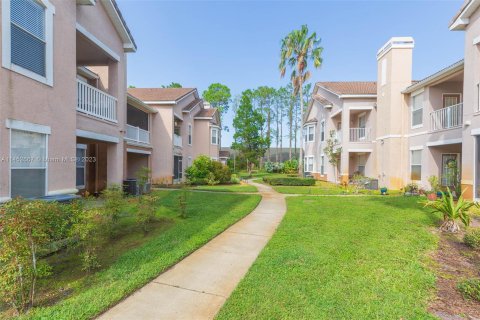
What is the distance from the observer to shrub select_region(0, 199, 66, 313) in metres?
3.16

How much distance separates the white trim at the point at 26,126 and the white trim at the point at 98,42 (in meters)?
4.08

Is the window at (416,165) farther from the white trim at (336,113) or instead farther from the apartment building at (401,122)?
the white trim at (336,113)

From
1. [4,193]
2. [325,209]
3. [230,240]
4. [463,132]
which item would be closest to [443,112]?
[463,132]

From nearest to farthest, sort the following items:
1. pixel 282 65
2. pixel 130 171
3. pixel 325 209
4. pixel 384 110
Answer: pixel 325 209
pixel 384 110
pixel 130 171
pixel 282 65

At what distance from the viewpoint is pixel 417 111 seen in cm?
1548

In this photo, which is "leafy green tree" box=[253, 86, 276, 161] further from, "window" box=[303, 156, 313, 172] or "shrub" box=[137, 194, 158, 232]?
"shrub" box=[137, 194, 158, 232]

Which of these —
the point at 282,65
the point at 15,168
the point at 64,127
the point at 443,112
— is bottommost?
the point at 15,168

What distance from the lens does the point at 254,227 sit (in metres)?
7.34

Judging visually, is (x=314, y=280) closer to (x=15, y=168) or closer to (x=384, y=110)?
Result: (x=15, y=168)

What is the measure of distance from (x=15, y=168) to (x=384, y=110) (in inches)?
774

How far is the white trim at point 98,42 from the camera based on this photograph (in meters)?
8.59

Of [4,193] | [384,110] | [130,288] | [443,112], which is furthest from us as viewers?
[384,110]

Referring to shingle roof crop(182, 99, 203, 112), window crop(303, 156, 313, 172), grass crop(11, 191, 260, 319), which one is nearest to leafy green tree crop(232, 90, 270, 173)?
window crop(303, 156, 313, 172)

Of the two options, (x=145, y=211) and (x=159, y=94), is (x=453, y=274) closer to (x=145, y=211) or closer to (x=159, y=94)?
(x=145, y=211)
